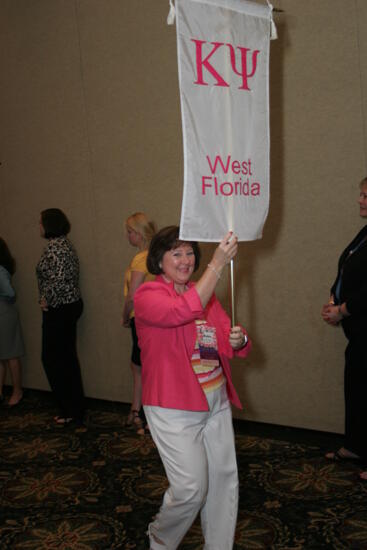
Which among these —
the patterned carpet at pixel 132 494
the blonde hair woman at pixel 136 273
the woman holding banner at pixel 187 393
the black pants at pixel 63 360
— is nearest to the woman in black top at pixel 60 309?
the black pants at pixel 63 360

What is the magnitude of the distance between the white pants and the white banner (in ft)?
2.35

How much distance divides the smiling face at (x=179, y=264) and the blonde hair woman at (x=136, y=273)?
1.63 meters

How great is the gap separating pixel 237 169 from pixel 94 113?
305 cm

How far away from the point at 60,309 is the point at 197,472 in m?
2.74

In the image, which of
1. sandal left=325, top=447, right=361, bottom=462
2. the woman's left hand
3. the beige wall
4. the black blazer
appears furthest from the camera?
the beige wall

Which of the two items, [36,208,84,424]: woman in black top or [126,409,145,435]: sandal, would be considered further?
[36,208,84,424]: woman in black top

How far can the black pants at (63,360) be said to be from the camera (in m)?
4.66

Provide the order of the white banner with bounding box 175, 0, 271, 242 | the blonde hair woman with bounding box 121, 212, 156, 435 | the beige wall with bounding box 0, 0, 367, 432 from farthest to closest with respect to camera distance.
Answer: the blonde hair woman with bounding box 121, 212, 156, 435 → the beige wall with bounding box 0, 0, 367, 432 → the white banner with bounding box 175, 0, 271, 242

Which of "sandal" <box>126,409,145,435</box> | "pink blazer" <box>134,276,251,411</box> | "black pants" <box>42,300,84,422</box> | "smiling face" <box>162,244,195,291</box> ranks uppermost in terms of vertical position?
"smiling face" <box>162,244,195,291</box>

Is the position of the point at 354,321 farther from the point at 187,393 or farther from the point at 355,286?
the point at 187,393

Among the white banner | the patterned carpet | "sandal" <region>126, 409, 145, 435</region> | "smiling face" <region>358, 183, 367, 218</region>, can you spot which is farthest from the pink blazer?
"sandal" <region>126, 409, 145, 435</region>

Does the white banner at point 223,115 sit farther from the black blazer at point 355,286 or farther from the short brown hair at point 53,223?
the short brown hair at point 53,223

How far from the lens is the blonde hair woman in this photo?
13.4ft

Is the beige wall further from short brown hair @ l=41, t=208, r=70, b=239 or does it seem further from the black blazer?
short brown hair @ l=41, t=208, r=70, b=239
